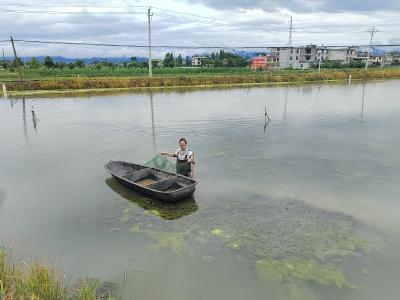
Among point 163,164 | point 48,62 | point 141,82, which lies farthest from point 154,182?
point 48,62

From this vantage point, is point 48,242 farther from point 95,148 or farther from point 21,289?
point 95,148

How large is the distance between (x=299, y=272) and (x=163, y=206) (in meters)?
3.85

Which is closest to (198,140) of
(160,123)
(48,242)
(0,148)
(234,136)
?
(234,136)

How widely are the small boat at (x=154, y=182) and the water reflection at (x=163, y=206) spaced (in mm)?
214

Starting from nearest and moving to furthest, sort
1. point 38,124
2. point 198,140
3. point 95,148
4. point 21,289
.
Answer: point 21,289
point 95,148
point 198,140
point 38,124

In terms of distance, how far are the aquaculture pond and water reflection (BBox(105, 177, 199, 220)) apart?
5 cm

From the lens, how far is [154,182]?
9.87 metres

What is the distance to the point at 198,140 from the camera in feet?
52.0

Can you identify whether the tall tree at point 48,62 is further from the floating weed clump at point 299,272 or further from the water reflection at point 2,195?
the floating weed clump at point 299,272

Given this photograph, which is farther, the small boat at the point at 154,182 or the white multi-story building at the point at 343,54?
the white multi-story building at the point at 343,54

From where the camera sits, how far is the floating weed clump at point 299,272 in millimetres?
6125

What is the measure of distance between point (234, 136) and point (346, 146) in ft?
15.6

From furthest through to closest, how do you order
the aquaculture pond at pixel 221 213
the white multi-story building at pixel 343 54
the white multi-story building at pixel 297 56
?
the white multi-story building at pixel 343 54
the white multi-story building at pixel 297 56
the aquaculture pond at pixel 221 213

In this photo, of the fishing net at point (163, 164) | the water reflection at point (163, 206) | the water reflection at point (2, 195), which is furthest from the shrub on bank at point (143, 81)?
the water reflection at point (163, 206)
